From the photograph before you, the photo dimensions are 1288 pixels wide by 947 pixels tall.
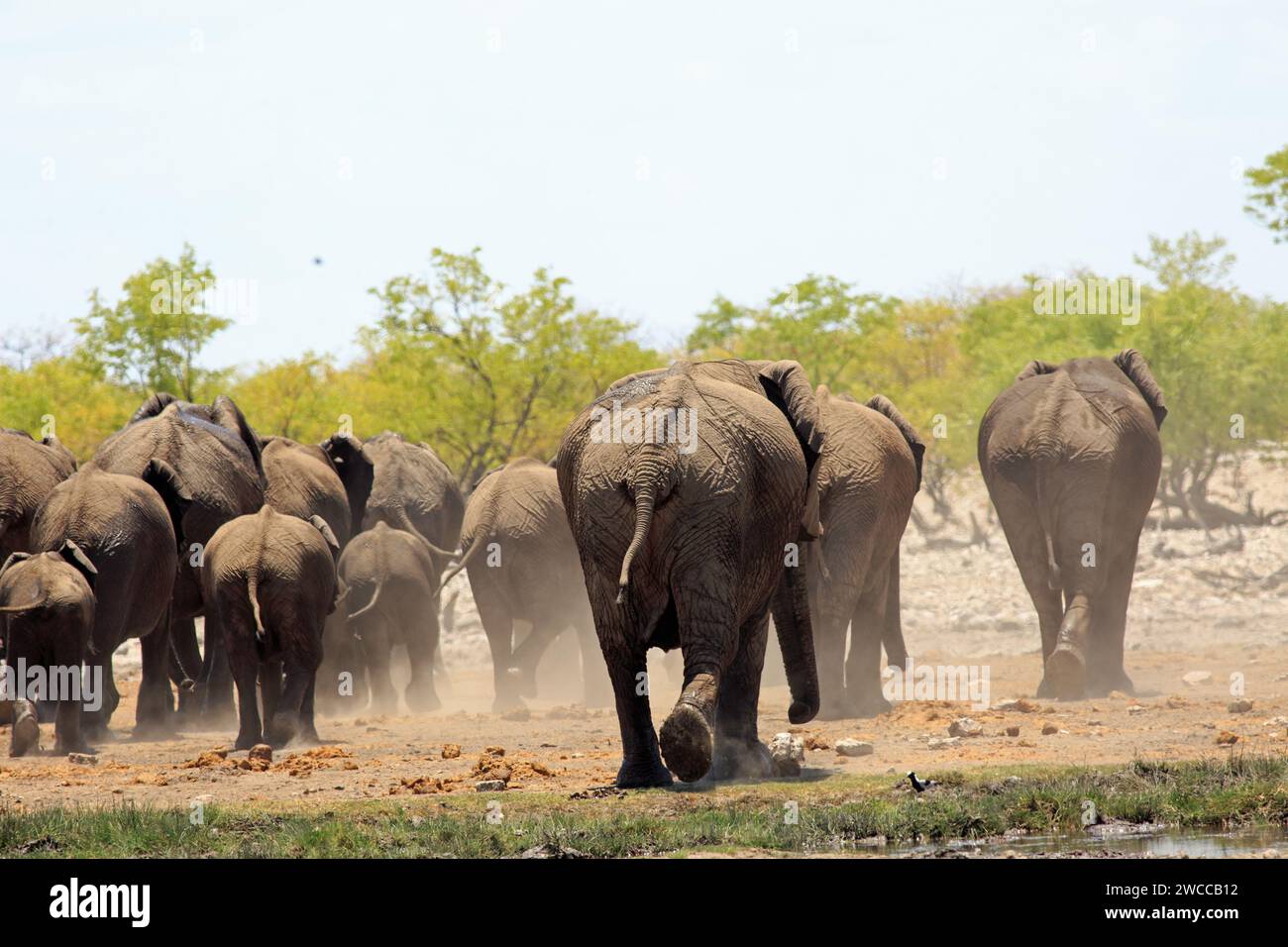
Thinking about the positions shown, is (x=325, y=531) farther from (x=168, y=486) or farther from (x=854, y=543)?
(x=854, y=543)

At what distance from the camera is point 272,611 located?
14.7 meters

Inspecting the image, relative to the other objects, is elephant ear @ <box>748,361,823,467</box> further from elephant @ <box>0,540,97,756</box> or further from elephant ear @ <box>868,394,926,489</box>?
elephant ear @ <box>868,394,926,489</box>

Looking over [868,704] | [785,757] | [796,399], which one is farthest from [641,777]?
[868,704]

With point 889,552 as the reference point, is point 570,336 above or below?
above

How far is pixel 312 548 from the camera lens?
588 inches

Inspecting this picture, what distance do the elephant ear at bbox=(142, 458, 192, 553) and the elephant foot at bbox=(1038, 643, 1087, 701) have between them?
7810 mm

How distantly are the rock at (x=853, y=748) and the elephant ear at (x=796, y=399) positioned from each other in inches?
81.1

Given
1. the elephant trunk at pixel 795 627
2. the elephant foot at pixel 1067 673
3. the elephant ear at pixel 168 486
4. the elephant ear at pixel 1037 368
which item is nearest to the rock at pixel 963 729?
the elephant trunk at pixel 795 627

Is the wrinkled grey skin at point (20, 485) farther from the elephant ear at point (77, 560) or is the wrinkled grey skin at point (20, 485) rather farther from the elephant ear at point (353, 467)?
the elephant ear at point (353, 467)

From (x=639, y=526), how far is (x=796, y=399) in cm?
213

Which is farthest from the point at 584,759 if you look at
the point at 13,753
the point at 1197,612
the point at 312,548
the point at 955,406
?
the point at 955,406

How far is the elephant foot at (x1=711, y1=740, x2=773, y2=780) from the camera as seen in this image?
11.5 metres
